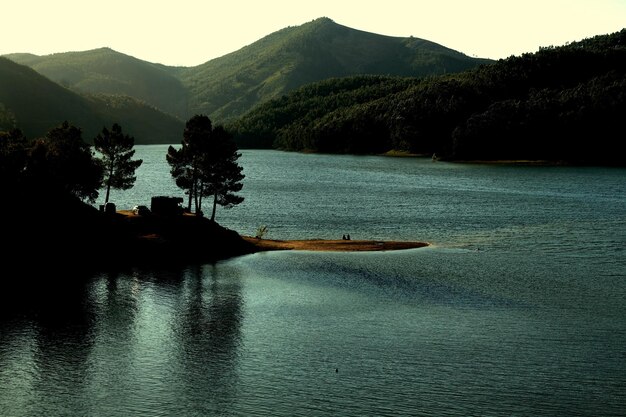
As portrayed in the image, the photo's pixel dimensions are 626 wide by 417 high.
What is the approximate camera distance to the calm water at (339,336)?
47875mm

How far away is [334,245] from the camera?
10688 centimetres

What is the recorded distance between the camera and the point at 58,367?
53.7 metres

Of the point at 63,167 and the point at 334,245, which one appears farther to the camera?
the point at 63,167

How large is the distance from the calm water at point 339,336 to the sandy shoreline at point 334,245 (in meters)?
4.41

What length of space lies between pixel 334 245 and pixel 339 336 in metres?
45.6

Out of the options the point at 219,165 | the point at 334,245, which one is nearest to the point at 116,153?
the point at 219,165

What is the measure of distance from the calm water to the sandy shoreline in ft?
14.5

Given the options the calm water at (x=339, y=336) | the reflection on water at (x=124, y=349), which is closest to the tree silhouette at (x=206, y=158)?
the calm water at (x=339, y=336)

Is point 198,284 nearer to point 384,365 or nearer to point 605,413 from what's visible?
point 384,365

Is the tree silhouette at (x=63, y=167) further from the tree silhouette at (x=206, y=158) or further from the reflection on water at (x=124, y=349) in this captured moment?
the reflection on water at (x=124, y=349)

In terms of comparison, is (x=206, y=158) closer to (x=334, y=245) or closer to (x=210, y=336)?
(x=334, y=245)

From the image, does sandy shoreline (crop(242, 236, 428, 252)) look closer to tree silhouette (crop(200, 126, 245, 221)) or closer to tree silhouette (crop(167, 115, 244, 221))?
tree silhouette (crop(200, 126, 245, 221))

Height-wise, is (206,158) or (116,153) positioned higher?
(206,158)

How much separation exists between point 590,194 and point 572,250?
79810mm
